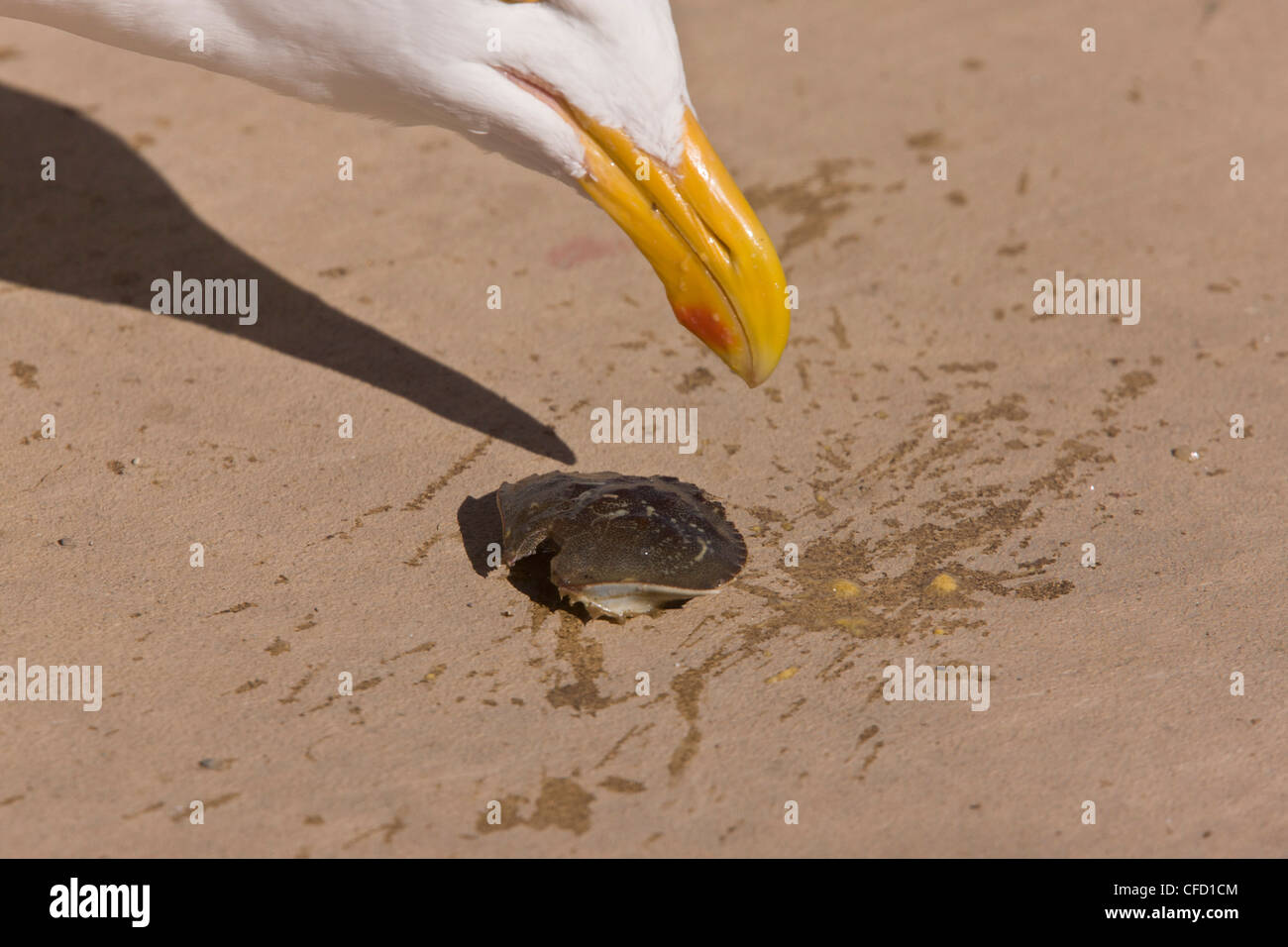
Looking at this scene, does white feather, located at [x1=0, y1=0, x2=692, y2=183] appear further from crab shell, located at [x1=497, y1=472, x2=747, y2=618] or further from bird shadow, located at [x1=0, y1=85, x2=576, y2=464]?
bird shadow, located at [x1=0, y1=85, x2=576, y2=464]

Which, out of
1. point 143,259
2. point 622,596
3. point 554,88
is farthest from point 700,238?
point 143,259

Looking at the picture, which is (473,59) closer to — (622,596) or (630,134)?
(630,134)

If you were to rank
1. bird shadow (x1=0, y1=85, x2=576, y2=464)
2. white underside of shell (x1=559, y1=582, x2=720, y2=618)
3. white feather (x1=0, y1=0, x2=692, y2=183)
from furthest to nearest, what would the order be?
1. bird shadow (x1=0, y1=85, x2=576, y2=464)
2. white underside of shell (x1=559, y1=582, x2=720, y2=618)
3. white feather (x1=0, y1=0, x2=692, y2=183)

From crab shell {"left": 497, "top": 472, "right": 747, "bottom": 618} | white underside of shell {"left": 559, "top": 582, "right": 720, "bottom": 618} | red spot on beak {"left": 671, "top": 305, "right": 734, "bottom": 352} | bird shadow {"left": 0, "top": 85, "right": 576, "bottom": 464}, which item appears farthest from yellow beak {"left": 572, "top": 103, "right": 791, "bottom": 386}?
bird shadow {"left": 0, "top": 85, "right": 576, "bottom": 464}

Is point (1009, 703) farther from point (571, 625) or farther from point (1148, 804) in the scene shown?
point (571, 625)

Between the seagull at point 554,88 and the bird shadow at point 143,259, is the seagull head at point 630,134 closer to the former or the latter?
the seagull at point 554,88
